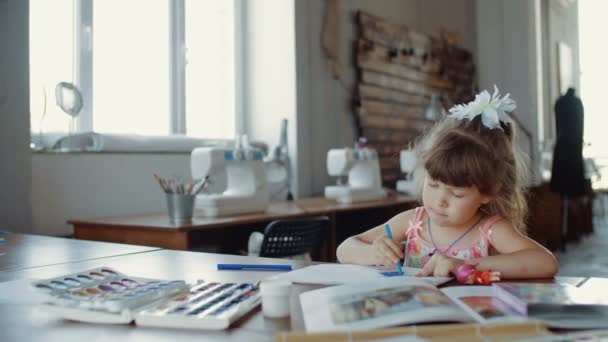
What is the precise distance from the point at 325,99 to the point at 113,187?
1.67 m

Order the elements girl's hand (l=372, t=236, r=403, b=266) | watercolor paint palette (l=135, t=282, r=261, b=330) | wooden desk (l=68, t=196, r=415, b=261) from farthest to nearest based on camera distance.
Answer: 1. wooden desk (l=68, t=196, r=415, b=261)
2. girl's hand (l=372, t=236, r=403, b=266)
3. watercolor paint palette (l=135, t=282, r=261, b=330)

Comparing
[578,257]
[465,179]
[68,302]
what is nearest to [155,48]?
[465,179]

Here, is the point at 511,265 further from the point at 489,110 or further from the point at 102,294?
the point at 102,294

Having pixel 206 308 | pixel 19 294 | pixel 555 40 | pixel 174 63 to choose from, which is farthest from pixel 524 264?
pixel 555 40

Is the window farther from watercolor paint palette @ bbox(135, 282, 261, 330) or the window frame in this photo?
watercolor paint palette @ bbox(135, 282, 261, 330)

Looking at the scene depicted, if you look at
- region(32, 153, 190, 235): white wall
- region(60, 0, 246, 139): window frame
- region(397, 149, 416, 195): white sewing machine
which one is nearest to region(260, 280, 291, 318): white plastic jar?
region(32, 153, 190, 235): white wall

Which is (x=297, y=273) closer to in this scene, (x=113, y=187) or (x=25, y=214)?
(x=25, y=214)

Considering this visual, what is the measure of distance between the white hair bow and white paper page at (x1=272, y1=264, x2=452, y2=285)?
414 mm

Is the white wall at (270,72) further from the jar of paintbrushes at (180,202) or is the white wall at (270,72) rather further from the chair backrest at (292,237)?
the jar of paintbrushes at (180,202)

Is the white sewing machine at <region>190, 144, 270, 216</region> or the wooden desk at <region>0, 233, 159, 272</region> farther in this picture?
the white sewing machine at <region>190, 144, 270, 216</region>

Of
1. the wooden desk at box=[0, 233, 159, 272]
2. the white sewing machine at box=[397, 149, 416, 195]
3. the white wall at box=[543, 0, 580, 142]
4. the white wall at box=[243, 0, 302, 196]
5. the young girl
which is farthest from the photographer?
the white wall at box=[543, 0, 580, 142]

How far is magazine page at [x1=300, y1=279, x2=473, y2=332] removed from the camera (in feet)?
2.40

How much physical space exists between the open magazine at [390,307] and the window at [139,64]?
203 centimetres

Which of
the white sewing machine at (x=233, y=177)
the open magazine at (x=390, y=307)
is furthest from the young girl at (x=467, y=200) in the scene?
the white sewing machine at (x=233, y=177)
